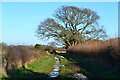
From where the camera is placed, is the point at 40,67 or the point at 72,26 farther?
the point at 72,26

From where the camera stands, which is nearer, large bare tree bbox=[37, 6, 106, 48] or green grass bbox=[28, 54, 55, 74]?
green grass bbox=[28, 54, 55, 74]

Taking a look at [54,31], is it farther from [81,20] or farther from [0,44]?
[0,44]

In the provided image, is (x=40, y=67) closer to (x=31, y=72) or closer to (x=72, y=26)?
(x=31, y=72)

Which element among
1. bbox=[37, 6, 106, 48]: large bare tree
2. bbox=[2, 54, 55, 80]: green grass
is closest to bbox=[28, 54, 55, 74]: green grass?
bbox=[2, 54, 55, 80]: green grass

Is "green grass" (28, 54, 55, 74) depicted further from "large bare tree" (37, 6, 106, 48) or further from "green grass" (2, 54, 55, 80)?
"large bare tree" (37, 6, 106, 48)

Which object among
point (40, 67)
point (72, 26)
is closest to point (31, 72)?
point (40, 67)

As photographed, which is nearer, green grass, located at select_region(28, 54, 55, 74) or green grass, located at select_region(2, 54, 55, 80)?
green grass, located at select_region(2, 54, 55, 80)

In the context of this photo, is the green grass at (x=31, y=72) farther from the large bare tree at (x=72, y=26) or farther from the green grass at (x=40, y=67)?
the large bare tree at (x=72, y=26)

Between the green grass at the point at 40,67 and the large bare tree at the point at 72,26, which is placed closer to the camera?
the green grass at the point at 40,67

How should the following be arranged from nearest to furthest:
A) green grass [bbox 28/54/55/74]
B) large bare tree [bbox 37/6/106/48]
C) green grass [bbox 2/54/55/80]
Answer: green grass [bbox 2/54/55/80]
green grass [bbox 28/54/55/74]
large bare tree [bbox 37/6/106/48]

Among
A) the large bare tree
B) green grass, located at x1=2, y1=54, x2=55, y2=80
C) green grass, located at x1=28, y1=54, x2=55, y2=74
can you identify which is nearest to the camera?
green grass, located at x1=2, y1=54, x2=55, y2=80

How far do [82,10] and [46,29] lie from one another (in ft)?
28.0

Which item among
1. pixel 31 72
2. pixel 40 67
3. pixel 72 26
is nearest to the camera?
pixel 31 72

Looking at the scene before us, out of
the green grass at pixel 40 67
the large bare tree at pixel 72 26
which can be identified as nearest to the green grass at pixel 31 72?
the green grass at pixel 40 67
